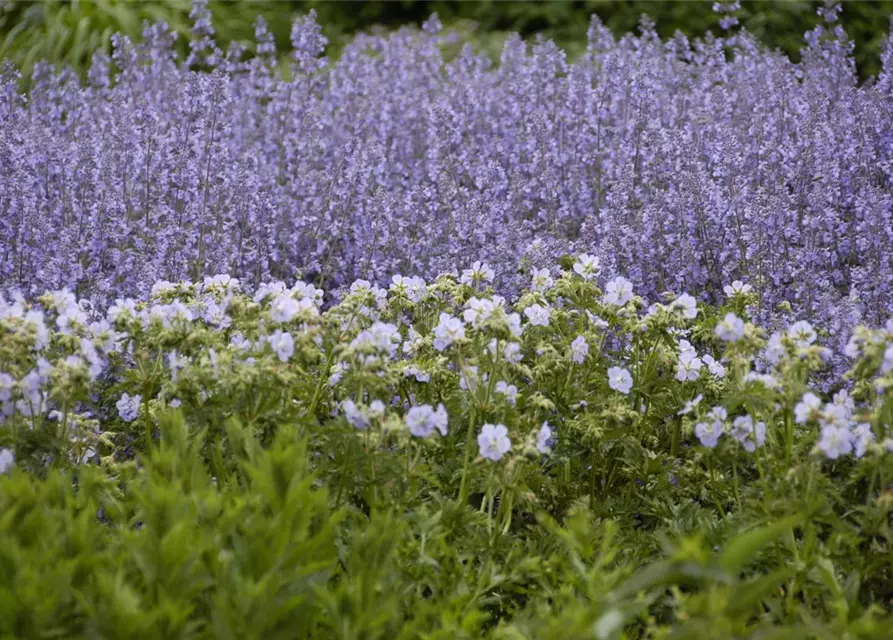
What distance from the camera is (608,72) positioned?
4.97m

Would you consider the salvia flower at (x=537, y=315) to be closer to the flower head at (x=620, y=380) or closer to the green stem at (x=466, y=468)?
the flower head at (x=620, y=380)

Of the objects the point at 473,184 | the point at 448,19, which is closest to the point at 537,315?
the point at 473,184

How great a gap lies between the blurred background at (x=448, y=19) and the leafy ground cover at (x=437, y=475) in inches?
220

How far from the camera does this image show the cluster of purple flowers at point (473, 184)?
3.94 metres

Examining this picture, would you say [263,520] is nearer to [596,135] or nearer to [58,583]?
[58,583]

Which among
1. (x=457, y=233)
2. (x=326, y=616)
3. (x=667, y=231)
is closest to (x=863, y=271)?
(x=667, y=231)

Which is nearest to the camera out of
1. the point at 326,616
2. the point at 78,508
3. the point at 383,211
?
the point at 326,616

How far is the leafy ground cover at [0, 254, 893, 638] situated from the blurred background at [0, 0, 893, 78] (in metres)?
5.59

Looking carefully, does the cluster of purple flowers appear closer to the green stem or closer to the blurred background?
the green stem

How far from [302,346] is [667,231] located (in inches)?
81.6

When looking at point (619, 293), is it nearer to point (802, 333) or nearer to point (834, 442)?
point (802, 333)

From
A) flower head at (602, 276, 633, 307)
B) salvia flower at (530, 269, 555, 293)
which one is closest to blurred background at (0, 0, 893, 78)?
salvia flower at (530, 269, 555, 293)

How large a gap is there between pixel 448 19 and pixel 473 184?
17.2 ft

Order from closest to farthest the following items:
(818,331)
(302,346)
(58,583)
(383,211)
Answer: (58,583) → (302,346) → (818,331) → (383,211)
